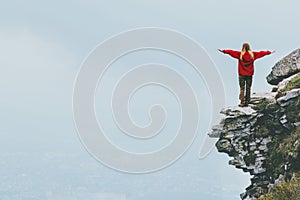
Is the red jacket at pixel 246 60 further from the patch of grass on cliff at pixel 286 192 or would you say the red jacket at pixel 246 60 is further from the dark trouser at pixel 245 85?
the patch of grass on cliff at pixel 286 192

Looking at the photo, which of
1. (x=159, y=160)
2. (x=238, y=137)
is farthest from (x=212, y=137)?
(x=159, y=160)

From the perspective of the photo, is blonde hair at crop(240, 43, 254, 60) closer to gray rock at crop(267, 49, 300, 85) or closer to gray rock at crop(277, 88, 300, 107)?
gray rock at crop(277, 88, 300, 107)

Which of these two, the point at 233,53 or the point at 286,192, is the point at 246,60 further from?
the point at 286,192

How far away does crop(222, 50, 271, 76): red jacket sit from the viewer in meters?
25.5

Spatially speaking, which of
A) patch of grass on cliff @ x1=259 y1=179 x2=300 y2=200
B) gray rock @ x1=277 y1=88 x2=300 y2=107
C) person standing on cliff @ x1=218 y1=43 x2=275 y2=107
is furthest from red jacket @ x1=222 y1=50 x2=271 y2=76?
patch of grass on cliff @ x1=259 y1=179 x2=300 y2=200

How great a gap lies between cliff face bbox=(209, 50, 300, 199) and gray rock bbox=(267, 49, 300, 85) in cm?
6

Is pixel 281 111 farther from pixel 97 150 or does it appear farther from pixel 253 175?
pixel 97 150

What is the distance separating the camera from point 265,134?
28.1m

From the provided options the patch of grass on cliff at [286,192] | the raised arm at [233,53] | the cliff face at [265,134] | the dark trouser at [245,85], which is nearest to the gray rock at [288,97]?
the cliff face at [265,134]

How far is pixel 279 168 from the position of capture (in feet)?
88.4

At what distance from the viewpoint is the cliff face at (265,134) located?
27.1 meters

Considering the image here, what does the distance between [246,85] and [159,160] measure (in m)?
6.29

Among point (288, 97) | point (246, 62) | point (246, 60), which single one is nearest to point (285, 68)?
point (288, 97)

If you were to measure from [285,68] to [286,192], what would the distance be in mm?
8704
